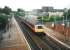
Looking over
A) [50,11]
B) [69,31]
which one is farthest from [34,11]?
[69,31]

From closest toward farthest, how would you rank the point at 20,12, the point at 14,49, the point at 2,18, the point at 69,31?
the point at 14,49
the point at 69,31
the point at 2,18
the point at 20,12

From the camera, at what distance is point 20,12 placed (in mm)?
30719

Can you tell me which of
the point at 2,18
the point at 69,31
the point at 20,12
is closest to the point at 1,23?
the point at 2,18

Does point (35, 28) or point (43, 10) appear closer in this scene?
point (35, 28)

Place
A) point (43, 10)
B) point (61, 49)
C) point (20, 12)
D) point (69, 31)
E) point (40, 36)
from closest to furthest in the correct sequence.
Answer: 1. point (61, 49)
2. point (40, 36)
3. point (69, 31)
4. point (43, 10)
5. point (20, 12)

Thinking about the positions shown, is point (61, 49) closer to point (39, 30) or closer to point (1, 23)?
point (39, 30)

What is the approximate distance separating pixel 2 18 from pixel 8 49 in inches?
298

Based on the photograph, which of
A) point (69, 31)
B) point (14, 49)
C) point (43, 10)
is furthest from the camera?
point (43, 10)

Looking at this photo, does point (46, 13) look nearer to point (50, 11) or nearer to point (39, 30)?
point (50, 11)

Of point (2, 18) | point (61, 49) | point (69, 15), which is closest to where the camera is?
point (61, 49)

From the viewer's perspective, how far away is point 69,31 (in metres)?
12.5

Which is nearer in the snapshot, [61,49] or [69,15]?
[61,49]

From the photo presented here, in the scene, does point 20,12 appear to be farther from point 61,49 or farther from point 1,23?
point 61,49

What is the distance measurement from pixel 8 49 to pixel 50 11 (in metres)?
17.1
